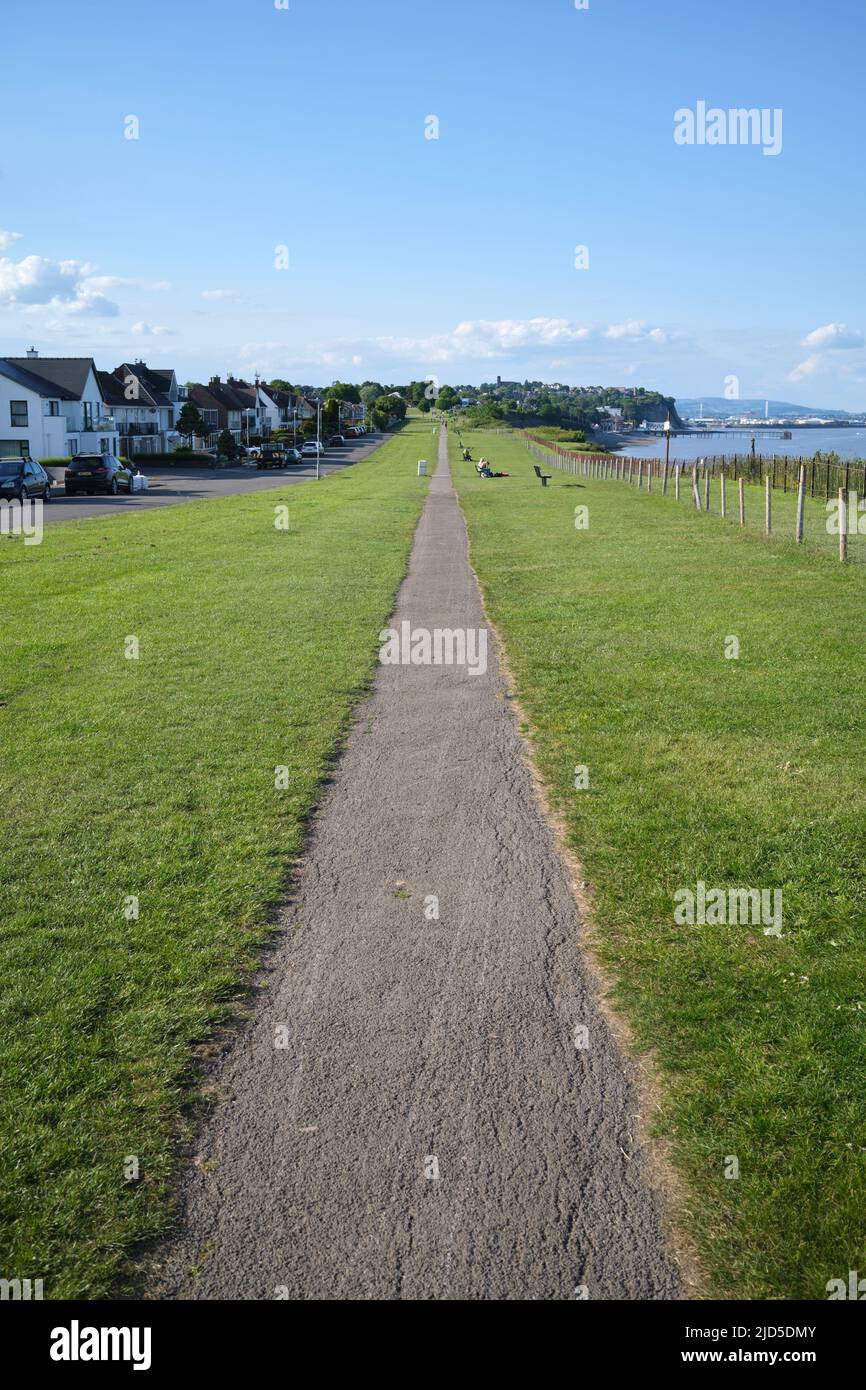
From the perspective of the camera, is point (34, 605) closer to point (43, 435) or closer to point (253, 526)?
point (253, 526)

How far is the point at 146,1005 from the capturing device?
487cm

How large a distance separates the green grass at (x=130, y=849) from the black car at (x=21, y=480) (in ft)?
70.7

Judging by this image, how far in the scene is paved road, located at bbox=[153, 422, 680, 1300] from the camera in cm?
345

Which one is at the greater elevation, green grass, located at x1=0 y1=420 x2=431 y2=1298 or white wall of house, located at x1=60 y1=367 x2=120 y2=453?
white wall of house, located at x1=60 y1=367 x2=120 y2=453

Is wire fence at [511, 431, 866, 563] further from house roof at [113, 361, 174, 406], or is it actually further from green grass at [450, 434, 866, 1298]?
house roof at [113, 361, 174, 406]

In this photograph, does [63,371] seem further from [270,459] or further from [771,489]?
[771,489]

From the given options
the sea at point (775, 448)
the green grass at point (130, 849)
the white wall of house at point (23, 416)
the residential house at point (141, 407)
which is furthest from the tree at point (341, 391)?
the green grass at point (130, 849)

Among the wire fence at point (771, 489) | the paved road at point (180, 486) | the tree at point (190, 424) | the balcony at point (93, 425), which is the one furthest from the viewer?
the tree at point (190, 424)

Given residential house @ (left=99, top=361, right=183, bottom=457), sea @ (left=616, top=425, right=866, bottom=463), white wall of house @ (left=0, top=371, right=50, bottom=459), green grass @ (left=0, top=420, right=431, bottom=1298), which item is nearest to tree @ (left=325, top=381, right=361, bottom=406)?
sea @ (left=616, top=425, right=866, bottom=463)

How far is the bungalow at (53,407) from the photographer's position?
6266 cm

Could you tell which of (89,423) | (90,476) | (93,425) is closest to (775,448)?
(93,425)

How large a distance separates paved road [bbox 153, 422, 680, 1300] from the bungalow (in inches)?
2286

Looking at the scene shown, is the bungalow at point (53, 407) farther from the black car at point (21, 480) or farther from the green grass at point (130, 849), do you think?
the green grass at point (130, 849)

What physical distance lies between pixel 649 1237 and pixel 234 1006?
2.16 meters
